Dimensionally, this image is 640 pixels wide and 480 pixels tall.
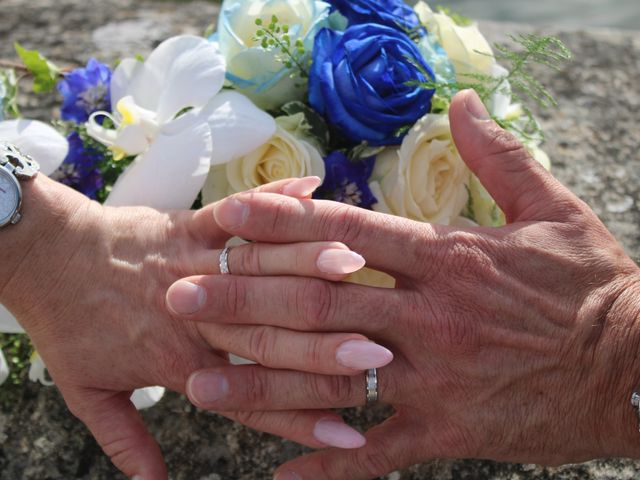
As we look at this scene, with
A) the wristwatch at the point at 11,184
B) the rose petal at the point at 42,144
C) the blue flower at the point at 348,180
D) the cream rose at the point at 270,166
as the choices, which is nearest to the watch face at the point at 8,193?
the wristwatch at the point at 11,184

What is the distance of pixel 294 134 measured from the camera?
1.24 metres

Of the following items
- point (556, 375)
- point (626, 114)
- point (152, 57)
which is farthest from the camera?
point (626, 114)

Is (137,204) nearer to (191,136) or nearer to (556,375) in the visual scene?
(191,136)

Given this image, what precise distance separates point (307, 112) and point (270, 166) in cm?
13

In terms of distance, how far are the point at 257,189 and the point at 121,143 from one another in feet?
0.90

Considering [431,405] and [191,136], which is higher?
[191,136]

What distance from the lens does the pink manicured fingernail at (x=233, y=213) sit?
1.14 m

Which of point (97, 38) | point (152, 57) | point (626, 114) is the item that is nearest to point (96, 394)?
point (152, 57)

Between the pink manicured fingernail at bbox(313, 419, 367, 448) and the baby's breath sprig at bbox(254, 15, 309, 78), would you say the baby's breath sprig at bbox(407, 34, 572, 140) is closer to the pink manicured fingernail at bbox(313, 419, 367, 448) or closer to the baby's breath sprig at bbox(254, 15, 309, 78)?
the baby's breath sprig at bbox(254, 15, 309, 78)

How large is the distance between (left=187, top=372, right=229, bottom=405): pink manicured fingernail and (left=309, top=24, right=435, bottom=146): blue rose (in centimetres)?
50

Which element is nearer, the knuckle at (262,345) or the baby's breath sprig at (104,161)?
the knuckle at (262,345)

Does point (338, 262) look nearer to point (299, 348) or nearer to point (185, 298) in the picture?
point (299, 348)

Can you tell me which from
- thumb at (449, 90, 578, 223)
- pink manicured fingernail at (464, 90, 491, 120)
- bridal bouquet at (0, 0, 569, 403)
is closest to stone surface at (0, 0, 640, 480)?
bridal bouquet at (0, 0, 569, 403)

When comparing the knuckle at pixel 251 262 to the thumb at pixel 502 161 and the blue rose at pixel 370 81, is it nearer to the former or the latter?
the blue rose at pixel 370 81
